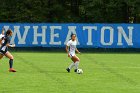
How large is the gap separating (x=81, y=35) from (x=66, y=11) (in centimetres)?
889

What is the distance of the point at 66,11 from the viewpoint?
4859 cm

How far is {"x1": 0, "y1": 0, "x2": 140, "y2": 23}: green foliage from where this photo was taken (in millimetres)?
46875

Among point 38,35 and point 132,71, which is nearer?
point 132,71

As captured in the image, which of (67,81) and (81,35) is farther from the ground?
(67,81)

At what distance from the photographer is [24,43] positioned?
39.8 meters

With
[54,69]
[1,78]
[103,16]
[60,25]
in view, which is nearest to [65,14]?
[103,16]

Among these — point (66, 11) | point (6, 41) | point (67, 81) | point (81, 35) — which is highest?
point (6, 41)

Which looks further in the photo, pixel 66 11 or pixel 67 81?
pixel 66 11

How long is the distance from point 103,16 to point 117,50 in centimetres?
738

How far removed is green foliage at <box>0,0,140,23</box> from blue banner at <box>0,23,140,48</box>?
6.62 meters

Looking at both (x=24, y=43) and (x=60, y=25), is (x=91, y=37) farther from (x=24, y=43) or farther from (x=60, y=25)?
(x=24, y=43)

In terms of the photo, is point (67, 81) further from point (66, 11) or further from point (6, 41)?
point (66, 11)

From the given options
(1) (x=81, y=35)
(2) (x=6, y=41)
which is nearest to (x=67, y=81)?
(2) (x=6, y=41)

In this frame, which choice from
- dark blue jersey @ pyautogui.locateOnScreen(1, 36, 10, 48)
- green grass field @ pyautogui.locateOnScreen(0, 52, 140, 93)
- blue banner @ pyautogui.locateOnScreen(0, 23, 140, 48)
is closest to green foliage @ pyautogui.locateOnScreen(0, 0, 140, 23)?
blue banner @ pyautogui.locateOnScreen(0, 23, 140, 48)
